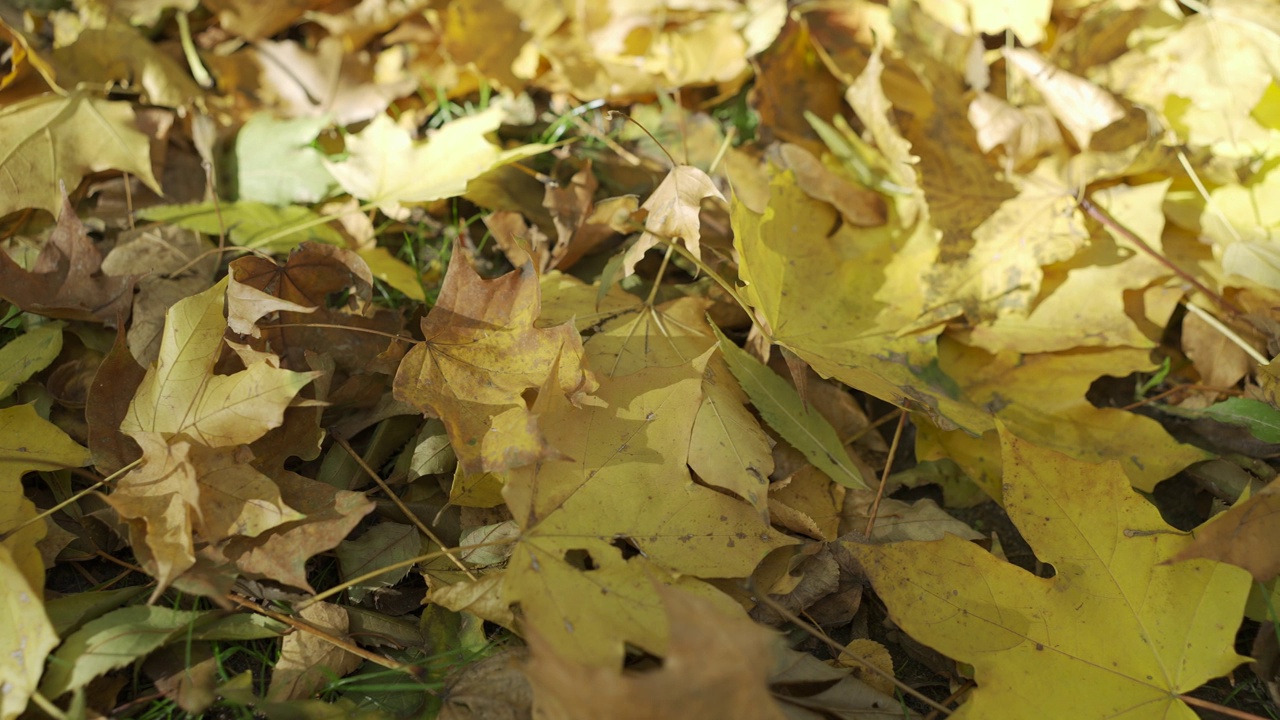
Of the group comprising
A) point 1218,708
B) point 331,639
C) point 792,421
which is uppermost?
point 792,421

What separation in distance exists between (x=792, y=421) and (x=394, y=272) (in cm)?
75

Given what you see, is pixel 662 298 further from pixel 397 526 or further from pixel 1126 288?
pixel 1126 288

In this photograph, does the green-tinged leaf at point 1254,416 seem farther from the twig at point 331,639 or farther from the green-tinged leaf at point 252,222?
the green-tinged leaf at point 252,222

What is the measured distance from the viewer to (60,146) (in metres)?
1.49

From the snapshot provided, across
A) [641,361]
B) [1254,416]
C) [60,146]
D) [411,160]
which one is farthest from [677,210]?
[60,146]

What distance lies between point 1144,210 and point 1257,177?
228 mm

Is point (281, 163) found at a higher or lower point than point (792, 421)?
higher

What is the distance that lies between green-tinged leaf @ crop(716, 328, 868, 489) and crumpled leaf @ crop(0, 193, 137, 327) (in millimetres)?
978

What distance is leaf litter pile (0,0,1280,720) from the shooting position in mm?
1073

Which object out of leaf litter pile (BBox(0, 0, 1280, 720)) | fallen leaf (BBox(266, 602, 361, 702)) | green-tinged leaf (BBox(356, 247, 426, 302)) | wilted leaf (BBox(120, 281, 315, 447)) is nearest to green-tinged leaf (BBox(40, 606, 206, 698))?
leaf litter pile (BBox(0, 0, 1280, 720))

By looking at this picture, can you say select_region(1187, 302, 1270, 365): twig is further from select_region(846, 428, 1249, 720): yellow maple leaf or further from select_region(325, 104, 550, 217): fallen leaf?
select_region(325, 104, 550, 217): fallen leaf

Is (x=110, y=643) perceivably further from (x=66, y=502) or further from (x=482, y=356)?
(x=482, y=356)

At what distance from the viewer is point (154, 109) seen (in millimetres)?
1711

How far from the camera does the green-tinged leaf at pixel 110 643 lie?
1.00m
